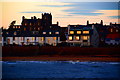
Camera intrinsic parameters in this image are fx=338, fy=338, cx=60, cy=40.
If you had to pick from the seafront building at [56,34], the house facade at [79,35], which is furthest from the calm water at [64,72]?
the house facade at [79,35]

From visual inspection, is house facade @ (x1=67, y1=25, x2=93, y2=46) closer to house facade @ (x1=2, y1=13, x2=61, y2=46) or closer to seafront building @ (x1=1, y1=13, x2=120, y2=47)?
seafront building @ (x1=1, y1=13, x2=120, y2=47)

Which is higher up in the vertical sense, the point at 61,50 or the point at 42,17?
the point at 42,17

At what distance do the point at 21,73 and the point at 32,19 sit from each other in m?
36.5

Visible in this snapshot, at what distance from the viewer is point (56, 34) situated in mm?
54031

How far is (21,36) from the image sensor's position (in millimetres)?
55062

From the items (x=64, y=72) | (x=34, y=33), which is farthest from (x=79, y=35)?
(x=64, y=72)

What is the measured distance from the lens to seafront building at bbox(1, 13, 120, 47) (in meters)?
49.9

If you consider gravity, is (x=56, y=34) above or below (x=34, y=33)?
below

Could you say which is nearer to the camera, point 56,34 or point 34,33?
point 56,34

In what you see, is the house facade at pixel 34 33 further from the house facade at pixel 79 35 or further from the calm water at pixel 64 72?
the calm water at pixel 64 72

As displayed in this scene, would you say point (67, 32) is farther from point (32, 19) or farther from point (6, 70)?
point (6, 70)

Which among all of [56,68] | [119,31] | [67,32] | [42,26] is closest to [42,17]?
[42,26]

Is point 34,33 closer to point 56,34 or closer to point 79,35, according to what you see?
point 56,34

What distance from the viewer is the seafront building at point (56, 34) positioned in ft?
164
